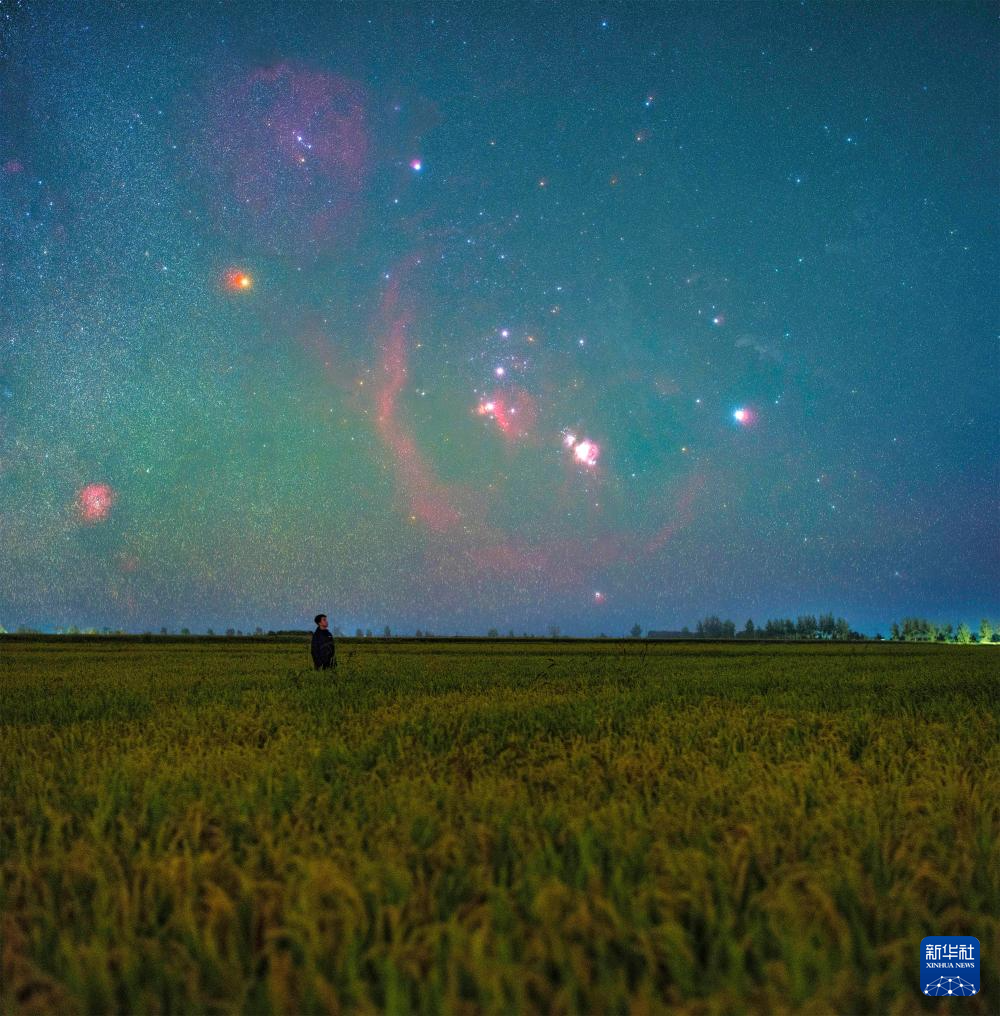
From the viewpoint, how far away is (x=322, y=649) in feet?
65.8

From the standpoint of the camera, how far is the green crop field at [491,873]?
260 cm

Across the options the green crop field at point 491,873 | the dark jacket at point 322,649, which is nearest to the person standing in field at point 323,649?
the dark jacket at point 322,649

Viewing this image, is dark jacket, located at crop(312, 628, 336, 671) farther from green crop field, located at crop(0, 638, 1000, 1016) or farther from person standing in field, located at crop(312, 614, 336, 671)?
green crop field, located at crop(0, 638, 1000, 1016)

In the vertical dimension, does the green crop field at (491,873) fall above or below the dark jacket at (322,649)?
above

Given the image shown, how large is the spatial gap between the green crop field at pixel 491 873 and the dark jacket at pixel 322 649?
12.0 m

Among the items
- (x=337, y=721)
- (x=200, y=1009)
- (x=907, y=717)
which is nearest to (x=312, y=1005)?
(x=200, y=1009)

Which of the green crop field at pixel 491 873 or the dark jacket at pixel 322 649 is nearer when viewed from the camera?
the green crop field at pixel 491 873

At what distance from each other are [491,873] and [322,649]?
57.7ft

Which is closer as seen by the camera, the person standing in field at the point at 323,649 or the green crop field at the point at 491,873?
the green crop field at the point at 491,873

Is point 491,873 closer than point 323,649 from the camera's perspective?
Yes

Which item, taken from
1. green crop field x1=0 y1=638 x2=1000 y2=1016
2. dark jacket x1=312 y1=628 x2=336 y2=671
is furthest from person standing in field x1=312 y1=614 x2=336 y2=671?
green crop field x1=0 y1=638 x2=1000 y2=1016

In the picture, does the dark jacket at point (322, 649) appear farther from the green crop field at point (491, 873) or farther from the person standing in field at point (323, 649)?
the green crop field at point (491, 873)

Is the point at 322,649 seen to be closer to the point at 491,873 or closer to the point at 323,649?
the point at 323,649

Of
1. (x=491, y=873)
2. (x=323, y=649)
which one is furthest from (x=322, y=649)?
(x=491, y=873)
